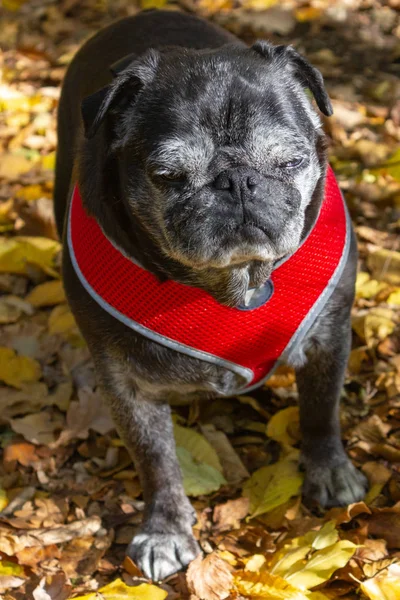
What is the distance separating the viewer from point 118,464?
403 cm

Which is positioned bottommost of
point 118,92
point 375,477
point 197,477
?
point 197,477

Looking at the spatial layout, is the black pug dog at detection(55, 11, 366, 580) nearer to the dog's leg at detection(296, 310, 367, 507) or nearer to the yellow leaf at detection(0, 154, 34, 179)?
the dog's leg at detection(296, 310, 367, 507)

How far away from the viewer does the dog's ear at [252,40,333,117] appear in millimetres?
3055

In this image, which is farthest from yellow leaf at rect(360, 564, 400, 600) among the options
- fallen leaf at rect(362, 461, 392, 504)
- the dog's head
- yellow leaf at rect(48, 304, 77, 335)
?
yellow leaf at rect(48, 304, 77, 335)

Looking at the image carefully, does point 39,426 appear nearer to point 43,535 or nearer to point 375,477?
point 43,535

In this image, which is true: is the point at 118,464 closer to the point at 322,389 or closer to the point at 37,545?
the point at 37,545

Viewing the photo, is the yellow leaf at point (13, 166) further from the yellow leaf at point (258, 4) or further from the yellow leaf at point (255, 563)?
the yellow leaf at point (255, 563)

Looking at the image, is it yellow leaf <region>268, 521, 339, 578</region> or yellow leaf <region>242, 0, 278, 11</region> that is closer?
yellow leaf <region>268, 521, 339, 578</region>

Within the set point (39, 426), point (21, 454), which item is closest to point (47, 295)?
point (39, 426)

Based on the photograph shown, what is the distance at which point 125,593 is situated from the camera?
3.20 meters

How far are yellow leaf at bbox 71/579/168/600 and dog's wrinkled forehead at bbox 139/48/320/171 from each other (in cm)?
155

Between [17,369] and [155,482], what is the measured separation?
3.91 feet

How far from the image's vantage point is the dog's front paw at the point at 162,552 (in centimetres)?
354

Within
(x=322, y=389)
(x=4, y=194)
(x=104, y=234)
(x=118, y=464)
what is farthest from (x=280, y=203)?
(x=4, y=194)
